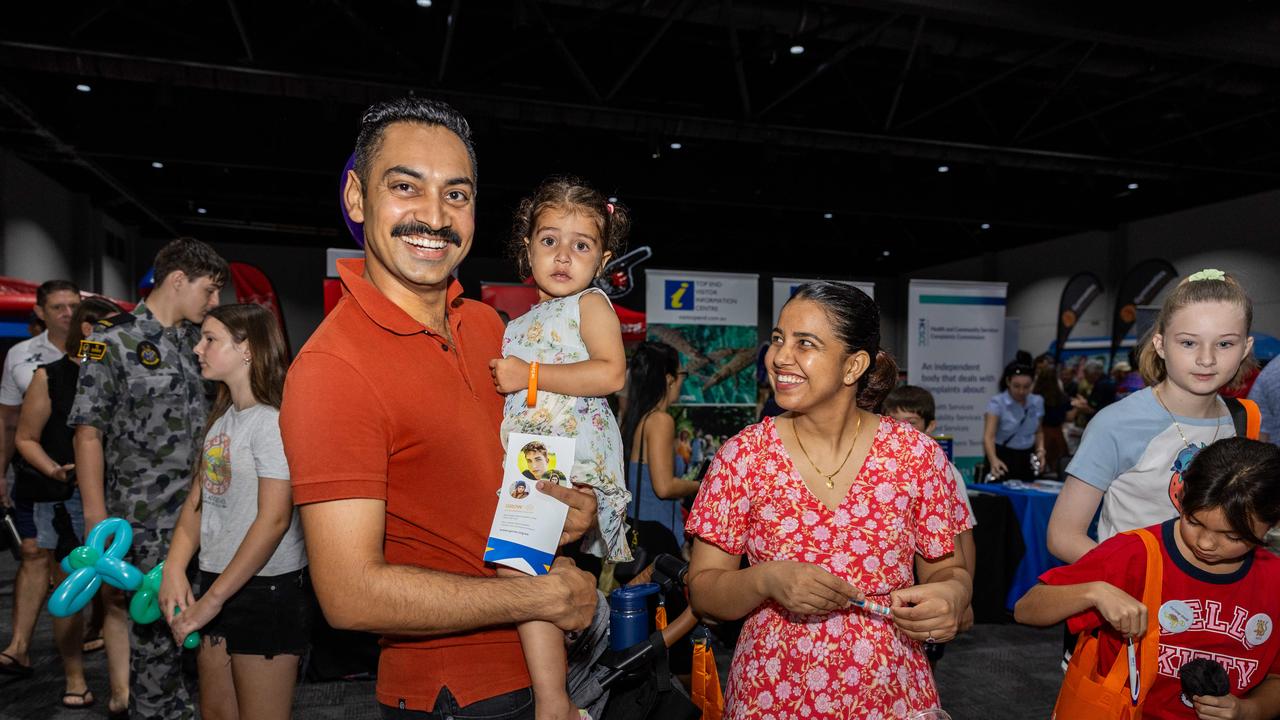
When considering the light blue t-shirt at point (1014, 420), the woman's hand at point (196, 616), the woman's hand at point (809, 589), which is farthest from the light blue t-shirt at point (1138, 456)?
the light blue t-shirt at point (1014, 420)

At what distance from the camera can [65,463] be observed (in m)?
3.89

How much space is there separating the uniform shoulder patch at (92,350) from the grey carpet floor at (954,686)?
2.01m

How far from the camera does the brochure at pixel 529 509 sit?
1.29 m

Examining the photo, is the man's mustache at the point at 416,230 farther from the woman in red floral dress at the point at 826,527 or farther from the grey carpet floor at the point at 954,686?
the grey carpet floor at the point at 954,686

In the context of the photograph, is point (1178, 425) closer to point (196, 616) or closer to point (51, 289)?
point (196, 616)

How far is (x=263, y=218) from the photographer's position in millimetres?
14266

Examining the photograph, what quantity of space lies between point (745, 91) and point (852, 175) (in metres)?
4.03

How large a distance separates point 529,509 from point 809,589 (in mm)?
581

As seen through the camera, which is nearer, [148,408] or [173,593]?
[173,593]

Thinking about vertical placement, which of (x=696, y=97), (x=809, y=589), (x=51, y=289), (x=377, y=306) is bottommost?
(x=809, y=589)

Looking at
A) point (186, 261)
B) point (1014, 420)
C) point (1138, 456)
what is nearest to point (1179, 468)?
point (1138, 456)

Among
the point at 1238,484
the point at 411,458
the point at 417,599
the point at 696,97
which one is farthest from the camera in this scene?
the point at 696,97

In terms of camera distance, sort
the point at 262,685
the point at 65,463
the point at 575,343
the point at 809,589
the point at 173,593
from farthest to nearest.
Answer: the point at 65,463 < the point at 173,593 < the point at 262,685 < the point at 575,343 < the point at 809,589

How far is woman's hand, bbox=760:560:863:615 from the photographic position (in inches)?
57.4
